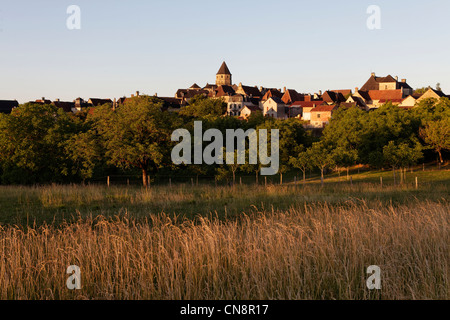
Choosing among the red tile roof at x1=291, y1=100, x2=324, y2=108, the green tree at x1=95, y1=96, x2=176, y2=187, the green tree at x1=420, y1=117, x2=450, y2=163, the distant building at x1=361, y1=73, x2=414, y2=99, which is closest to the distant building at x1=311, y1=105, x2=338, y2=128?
the red tile roof at x1=291, y1=100, x2=324, y2=108

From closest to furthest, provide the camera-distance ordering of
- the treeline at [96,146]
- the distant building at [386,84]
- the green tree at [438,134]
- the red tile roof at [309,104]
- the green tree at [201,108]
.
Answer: the treeline at [96,146] → the green tree at [438,134] → the green tree at [201,108] → the red tile roof at [309,104] → the distant building at [386,84]

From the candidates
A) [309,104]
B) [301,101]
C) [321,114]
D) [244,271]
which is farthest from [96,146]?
[301,101]

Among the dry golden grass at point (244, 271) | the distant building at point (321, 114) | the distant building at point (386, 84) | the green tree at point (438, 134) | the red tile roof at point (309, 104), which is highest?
the distant building at point (386, 84)

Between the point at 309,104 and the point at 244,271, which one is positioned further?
the point at 309,104

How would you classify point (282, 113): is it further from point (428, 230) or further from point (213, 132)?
point (428, 230)

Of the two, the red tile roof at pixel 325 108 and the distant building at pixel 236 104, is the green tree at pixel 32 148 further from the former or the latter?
the distant building at pixel 236 104

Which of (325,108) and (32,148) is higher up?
(325,108)

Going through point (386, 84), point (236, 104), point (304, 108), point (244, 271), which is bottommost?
point (244, 271)

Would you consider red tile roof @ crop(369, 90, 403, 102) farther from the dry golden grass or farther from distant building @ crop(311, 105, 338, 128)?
the dry golden grass

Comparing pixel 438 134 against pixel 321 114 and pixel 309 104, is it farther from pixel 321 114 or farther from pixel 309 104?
pixel 309 104

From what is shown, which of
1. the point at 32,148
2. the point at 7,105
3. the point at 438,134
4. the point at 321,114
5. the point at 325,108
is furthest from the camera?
the point at 7,105

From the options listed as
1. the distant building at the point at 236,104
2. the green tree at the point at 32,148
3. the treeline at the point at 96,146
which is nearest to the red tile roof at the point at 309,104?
the distant building at the point at 236,104

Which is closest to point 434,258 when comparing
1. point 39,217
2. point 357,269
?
point 357,269
